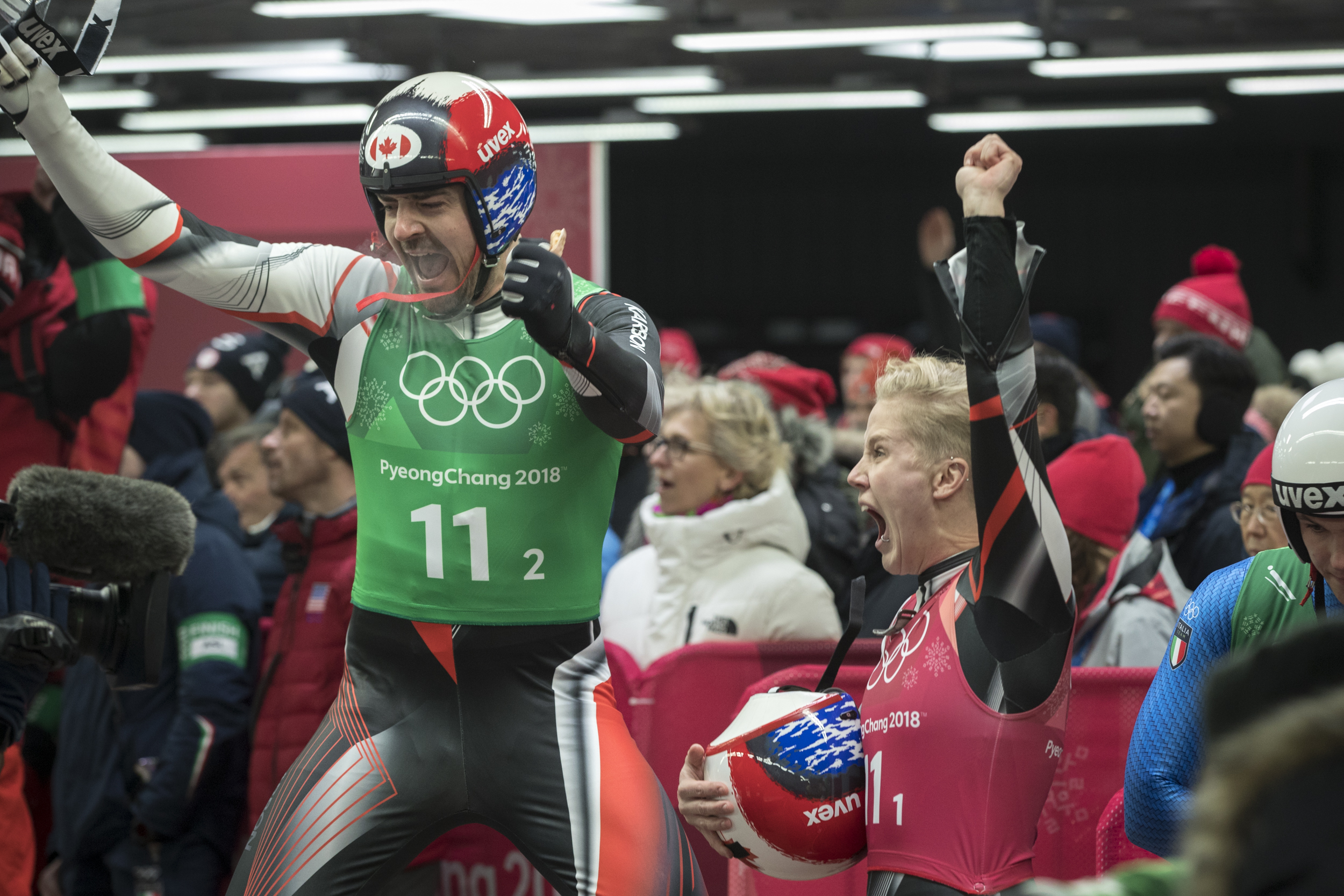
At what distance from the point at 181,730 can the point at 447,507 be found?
1.98 meters

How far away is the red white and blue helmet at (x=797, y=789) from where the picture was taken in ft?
7.89

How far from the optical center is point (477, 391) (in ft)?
8.82

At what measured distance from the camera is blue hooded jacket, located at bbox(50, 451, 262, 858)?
4.18 meters

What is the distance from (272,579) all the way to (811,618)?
2.08 metres

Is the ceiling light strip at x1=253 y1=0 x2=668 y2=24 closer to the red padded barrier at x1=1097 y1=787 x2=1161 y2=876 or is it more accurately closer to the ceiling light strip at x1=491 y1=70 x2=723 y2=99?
the ceiling light strip at x1=491 y1=70 x2=723 y2=99

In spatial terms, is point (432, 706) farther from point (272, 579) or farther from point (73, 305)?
point (272, 579)

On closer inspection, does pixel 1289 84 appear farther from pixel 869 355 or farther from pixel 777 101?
pixel 869 355

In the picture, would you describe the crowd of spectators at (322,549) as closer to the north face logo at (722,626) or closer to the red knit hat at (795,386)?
the north face logo at (722,626)

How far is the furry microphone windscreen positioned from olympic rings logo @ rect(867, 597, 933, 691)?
1.68 meters

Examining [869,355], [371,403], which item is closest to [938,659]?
[371,403]

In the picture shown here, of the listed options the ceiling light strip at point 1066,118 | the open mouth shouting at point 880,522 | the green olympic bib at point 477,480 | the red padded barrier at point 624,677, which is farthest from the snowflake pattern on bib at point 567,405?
the ceiling light strip at point 1066,118

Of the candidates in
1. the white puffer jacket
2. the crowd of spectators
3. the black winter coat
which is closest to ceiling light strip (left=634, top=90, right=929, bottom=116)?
the crowd of spectators

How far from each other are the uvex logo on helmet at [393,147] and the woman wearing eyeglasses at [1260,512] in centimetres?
245

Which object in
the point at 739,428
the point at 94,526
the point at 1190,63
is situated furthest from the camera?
the point at 1190,63
